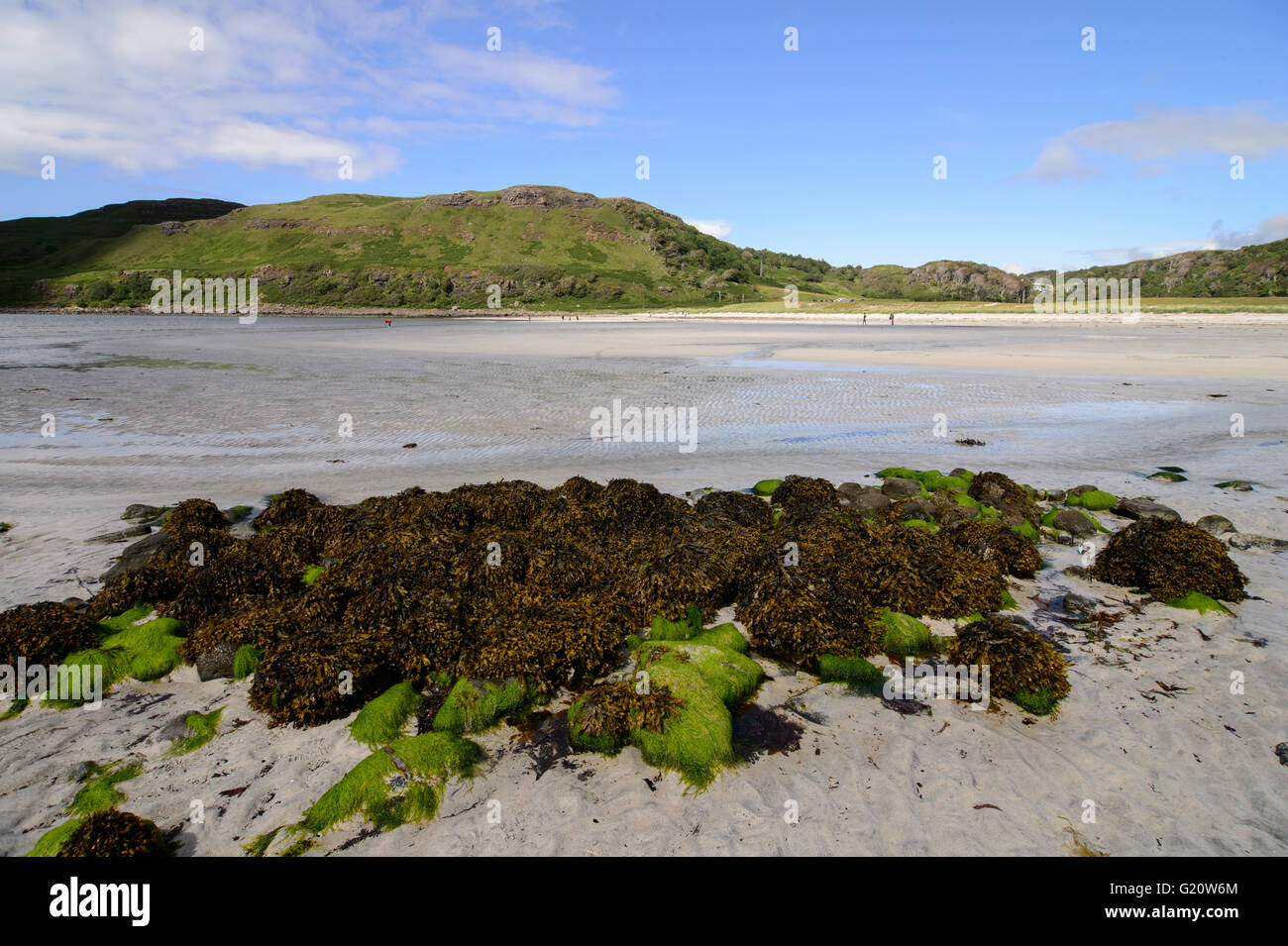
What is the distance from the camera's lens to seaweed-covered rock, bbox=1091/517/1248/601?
7605 millimetres

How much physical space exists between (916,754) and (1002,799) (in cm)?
66

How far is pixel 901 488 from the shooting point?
11516 mm

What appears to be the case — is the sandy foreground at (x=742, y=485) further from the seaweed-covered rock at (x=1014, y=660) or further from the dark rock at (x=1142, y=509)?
the dark rock at (x=1142, y=509)

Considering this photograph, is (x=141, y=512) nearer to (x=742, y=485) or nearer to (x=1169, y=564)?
(x=742, y=485)

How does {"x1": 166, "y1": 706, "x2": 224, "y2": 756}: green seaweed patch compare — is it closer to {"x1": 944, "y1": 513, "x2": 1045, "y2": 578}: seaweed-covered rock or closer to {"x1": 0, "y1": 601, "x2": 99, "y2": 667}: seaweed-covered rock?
{"x1": 0, "y1": 601, "x2": 99, "y2": 667}: seaweed-covered rock

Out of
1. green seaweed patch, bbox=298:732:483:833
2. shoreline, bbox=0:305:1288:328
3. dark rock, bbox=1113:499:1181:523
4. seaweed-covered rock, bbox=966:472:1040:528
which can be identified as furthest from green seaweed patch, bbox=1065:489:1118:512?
shoreline, bbox=0:305:1288:328

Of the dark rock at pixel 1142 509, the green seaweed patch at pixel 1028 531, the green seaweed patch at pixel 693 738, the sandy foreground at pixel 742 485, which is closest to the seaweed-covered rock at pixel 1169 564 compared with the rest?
the sandy foreground at pixel 742 485

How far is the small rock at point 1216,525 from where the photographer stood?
9.65 meters

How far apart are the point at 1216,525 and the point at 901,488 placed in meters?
4.44

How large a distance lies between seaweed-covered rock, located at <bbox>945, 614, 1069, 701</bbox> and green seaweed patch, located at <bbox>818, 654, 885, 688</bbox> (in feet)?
2.86

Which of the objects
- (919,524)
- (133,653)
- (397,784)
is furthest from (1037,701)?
(133,653)

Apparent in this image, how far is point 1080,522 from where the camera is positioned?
32.6ft

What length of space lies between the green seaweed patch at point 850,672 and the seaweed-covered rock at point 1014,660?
0.87 metres

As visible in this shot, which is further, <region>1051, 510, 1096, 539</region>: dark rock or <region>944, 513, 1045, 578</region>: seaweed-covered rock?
<region>1051, 510, 1096, 539</region>: dark rock
